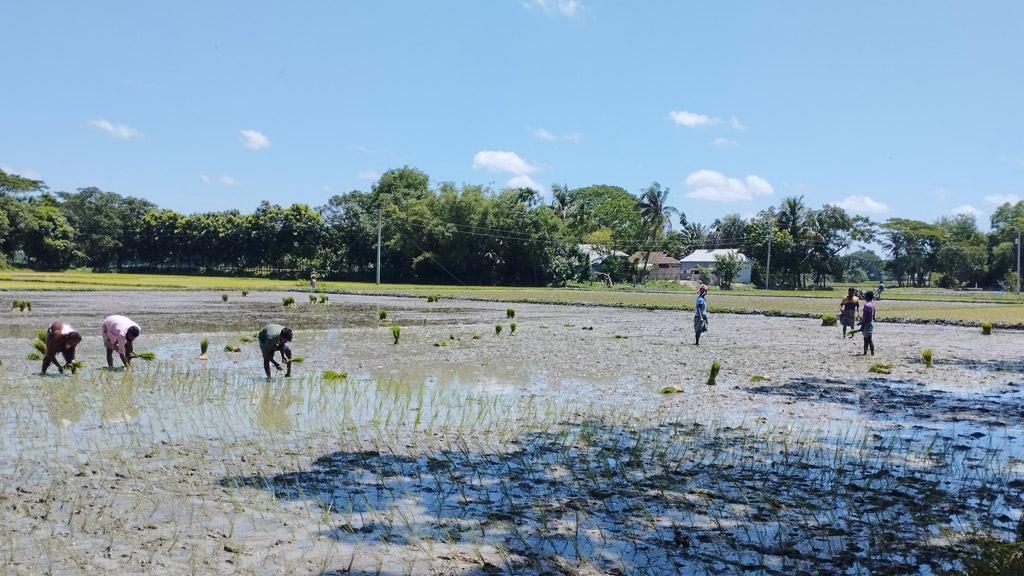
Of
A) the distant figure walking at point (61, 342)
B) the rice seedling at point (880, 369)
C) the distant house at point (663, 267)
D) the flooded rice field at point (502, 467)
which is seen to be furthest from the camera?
the distant house at point (663, 267)

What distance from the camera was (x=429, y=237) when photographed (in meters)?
76.4

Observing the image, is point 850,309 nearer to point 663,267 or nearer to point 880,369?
point 880,369

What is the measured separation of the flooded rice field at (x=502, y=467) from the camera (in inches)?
209

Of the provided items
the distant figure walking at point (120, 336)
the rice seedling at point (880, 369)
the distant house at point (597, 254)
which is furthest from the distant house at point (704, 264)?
the distant figure walking at point (120, 336)

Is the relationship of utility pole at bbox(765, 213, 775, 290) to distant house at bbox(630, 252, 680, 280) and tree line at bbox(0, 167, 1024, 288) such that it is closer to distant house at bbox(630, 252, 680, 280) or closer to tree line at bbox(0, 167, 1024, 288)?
tree line at bbox(0, 167, 1024, 288)

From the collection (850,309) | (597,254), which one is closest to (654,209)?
(597,254)

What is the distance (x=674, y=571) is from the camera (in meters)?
5.03

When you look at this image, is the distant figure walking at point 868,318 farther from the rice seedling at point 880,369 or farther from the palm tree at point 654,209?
the palm tree at point 654,209

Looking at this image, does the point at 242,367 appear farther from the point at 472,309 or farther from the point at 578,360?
the point at 472,309

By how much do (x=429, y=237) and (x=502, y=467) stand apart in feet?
228

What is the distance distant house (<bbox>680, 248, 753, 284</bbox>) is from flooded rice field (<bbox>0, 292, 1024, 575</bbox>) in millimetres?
83844

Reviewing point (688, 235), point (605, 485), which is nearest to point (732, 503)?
point (605, 485)

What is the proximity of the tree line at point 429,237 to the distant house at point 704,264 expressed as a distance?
18.5 ft

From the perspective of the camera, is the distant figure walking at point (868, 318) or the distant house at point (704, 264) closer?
the distant figure walking at point (868, 318)
